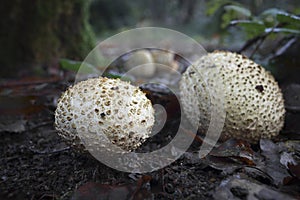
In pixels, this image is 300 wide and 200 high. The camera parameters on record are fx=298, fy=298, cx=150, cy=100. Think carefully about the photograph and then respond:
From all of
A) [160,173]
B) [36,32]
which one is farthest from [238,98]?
[36,32]

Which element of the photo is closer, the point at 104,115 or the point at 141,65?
the point at 104,115

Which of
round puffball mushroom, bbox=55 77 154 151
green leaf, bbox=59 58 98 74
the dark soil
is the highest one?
green leaf, bbox=59 58 98 74

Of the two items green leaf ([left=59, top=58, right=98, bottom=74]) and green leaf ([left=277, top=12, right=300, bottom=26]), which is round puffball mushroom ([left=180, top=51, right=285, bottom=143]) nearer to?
green leaf ([left=277, top=12, right=300, bottom=26])

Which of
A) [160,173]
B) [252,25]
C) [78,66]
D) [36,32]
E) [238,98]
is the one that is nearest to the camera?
[160,173]

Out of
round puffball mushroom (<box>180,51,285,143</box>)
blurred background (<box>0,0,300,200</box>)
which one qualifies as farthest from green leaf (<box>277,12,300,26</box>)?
round puffball mushroom (<box>180,51,285,143</box>)

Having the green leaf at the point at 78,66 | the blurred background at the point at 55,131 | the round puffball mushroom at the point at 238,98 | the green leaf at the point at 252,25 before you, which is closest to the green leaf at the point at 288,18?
the blurred background at the point at 55,131

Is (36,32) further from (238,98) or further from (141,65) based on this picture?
(238,98)
